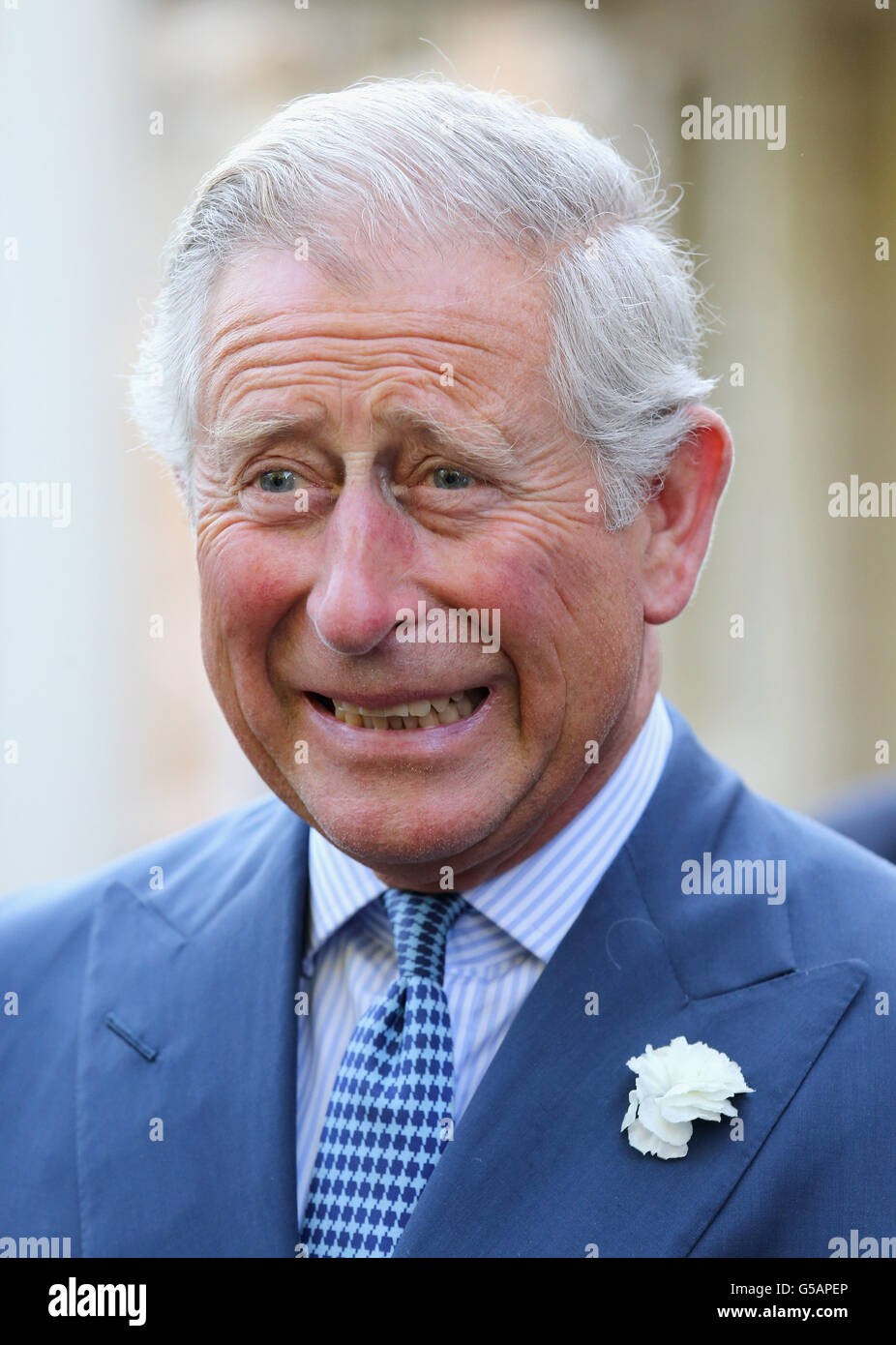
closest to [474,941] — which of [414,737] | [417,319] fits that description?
[414,737]

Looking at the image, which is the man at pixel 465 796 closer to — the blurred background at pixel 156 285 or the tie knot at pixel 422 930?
the tie knot at pixel 422 930

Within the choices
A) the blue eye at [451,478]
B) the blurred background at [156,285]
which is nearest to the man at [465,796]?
the blue eye at [451,478]

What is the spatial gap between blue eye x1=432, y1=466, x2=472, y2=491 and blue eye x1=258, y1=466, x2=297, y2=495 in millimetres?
180

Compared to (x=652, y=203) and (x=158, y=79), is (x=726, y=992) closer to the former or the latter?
(x=652, y=203)

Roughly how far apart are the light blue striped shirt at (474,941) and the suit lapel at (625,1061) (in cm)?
4

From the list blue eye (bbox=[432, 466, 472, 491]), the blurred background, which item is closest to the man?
blue eye (bbox=[432, 466, 472, 491])

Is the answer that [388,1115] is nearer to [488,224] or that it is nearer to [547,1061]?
[547,1061]

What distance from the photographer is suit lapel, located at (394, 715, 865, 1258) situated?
1648 millimetres

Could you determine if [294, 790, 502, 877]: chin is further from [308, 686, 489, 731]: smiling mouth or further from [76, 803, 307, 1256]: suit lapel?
[76, 803, 307, 1256]: suit lapel

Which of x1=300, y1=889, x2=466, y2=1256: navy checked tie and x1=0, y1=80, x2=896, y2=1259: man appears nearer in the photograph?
x1=0, y1=80, x2=896, y2=1259: man

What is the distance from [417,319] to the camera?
162 centimetres

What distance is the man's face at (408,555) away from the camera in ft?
5.33

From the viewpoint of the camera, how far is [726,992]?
1.78m

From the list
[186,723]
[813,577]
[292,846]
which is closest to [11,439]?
[186,723]
